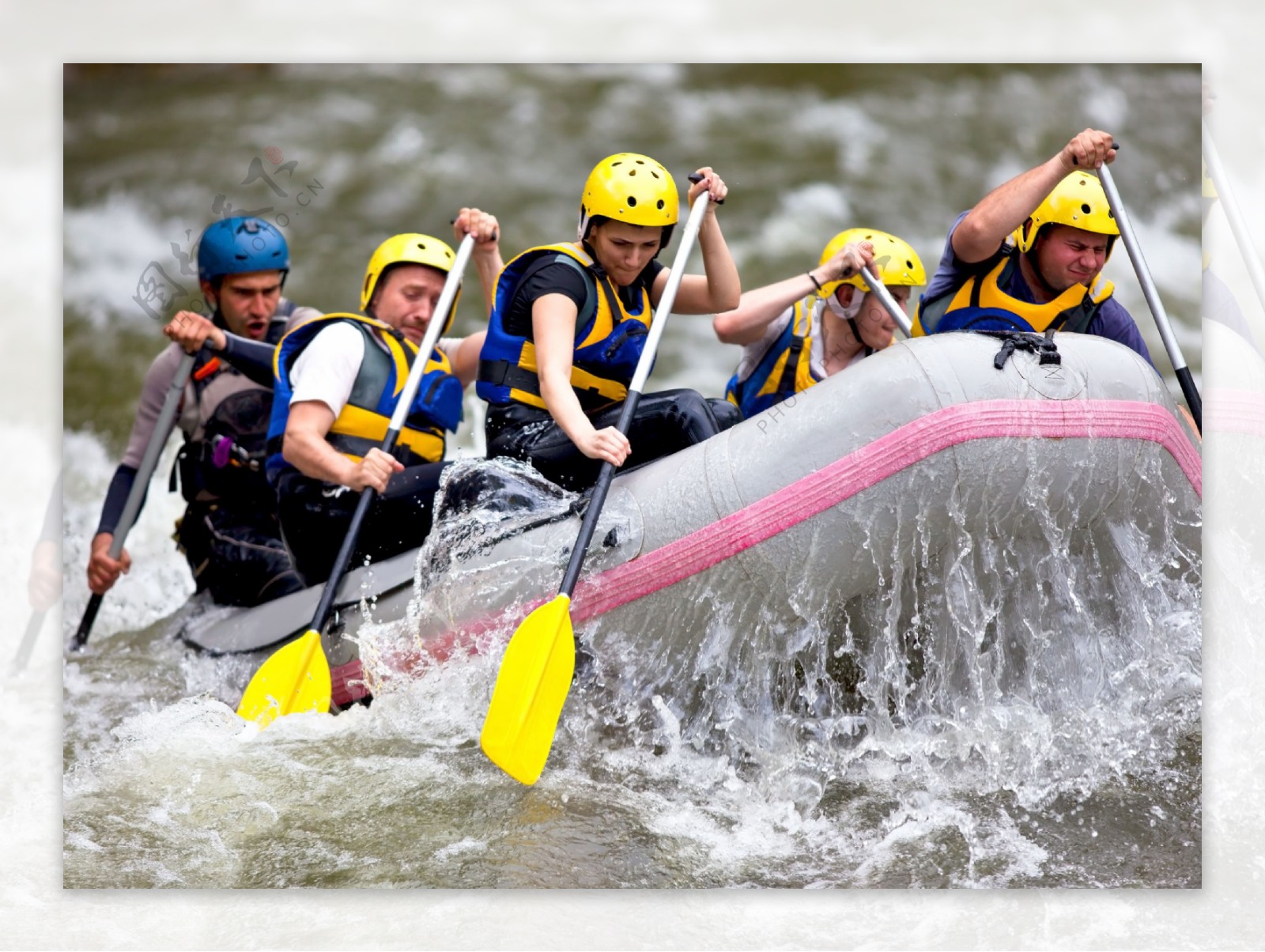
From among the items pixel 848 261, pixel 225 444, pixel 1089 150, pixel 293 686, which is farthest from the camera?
pixel 225 444

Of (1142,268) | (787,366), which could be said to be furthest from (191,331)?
(1142,268)

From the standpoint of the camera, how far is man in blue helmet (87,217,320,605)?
3.59 m

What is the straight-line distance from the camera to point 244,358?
352cm

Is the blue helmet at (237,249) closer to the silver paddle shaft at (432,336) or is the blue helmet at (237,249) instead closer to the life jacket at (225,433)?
the life jacket at (225,433)

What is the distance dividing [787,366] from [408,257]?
0.94m

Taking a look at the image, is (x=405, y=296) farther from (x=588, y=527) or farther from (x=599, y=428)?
(x=588, y=527)

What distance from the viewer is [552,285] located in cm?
281

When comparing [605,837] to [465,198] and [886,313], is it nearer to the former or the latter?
[886,313]

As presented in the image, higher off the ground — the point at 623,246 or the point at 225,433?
the point at 623,246

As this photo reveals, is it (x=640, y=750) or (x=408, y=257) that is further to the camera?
(x=408, y=257)

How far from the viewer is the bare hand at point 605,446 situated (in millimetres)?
2645

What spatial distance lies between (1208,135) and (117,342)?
2808 millimetres

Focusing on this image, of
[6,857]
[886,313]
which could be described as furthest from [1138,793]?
[6,857]

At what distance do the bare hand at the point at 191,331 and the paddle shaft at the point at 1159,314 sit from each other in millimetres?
2019
